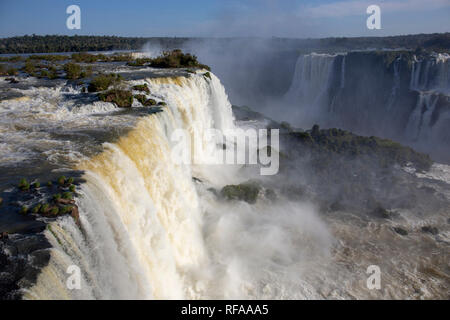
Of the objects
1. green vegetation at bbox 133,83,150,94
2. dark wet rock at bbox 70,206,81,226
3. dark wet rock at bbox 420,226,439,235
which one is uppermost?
green vegetation at bbox 133,83,150,94

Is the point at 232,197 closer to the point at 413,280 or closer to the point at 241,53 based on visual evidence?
the point at 413,280

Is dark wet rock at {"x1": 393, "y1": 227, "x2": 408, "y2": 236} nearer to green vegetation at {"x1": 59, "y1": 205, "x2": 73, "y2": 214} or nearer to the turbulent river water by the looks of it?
the turbulent river water

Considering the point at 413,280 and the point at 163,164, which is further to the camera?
the point at 413,280

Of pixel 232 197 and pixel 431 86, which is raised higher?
pixel 431 86

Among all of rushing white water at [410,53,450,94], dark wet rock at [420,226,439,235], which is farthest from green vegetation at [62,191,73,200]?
rushing white water at [410,53,450,94]

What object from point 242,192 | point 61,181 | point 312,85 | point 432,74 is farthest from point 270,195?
point 312,85

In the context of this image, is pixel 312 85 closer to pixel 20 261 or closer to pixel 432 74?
pixel 432 74

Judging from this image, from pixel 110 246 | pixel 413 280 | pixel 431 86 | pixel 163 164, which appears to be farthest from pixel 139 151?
pixel 431 86

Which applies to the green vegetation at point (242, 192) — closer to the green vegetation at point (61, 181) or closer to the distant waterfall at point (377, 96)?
the green vegetation at point (61, 181)
